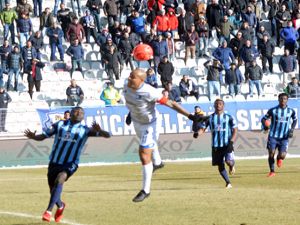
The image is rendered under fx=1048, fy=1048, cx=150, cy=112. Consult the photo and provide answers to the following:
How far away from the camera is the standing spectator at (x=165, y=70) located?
39281 mm

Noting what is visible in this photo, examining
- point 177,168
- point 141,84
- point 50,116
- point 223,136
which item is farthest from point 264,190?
point 50,116

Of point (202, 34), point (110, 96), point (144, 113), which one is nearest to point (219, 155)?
point (144, 113)

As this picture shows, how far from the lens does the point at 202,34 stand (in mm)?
42625

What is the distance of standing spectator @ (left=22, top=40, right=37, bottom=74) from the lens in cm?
3847

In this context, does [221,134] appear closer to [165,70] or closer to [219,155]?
[219,155]

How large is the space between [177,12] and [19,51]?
8.81 m

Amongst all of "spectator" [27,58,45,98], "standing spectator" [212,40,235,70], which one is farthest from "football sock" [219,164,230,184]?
"standing spectator" [212,40,235,70]

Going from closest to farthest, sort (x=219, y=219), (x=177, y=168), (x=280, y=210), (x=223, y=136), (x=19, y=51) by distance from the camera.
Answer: (x=219, y=219) < (x=280, y=210) < (x=223, y=136) < (x=177, y=168) < (x=19, y=51)

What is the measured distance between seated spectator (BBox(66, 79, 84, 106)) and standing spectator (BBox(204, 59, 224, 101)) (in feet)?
17.8

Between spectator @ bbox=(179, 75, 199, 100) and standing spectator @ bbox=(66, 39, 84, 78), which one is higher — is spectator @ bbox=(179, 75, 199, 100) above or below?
below

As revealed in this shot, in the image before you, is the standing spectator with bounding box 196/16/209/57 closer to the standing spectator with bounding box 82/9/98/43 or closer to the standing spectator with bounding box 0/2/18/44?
the standing spectator with bounding box 82/9/98/43

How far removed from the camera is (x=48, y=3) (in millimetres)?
44094

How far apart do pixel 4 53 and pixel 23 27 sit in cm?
170

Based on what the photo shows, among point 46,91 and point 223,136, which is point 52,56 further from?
point 223,136
